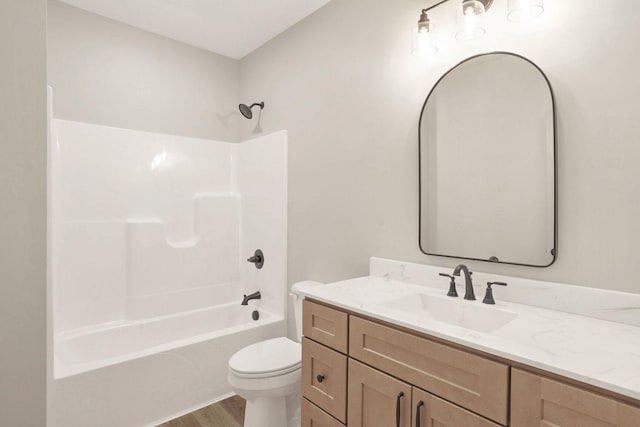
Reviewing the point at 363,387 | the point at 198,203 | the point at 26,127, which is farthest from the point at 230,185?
the point at 26,127

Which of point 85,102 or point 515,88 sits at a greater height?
point 85,102

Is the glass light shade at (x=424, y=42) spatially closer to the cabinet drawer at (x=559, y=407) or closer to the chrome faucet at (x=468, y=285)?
the chrome faucet at (x=468, y=285)

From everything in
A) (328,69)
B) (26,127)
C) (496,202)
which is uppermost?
(328,69)

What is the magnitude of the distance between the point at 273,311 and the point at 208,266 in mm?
695

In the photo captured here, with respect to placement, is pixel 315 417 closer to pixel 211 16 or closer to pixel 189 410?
pixel 189 410

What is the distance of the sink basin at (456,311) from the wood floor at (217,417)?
1331 mm

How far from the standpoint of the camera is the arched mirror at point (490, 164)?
1.34 metres

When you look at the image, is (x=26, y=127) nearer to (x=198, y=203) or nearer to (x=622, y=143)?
(x=622, y=143)

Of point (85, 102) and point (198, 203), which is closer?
point (85, 102)

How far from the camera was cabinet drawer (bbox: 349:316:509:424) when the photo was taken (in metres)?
0.92

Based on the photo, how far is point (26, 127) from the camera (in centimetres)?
62

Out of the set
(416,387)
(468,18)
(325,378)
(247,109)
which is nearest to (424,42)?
(468,18)

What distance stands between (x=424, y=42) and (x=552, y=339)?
1300 millimetres

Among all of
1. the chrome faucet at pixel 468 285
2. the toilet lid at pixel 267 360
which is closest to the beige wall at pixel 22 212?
the toilet lid at pixel 267 360
